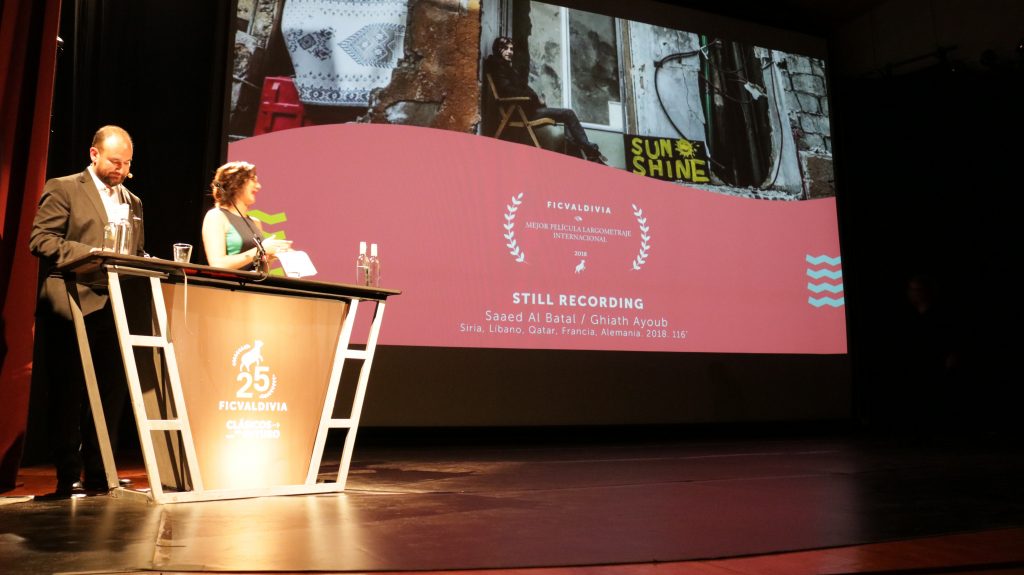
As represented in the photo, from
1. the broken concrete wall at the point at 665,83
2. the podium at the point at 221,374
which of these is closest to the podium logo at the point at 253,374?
the podium at the point at 221,374

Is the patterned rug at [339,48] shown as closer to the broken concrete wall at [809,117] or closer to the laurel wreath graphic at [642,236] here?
the laurel wreath graphic at [642,236]

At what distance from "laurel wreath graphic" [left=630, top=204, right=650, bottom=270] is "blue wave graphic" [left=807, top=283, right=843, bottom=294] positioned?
4.68 feet

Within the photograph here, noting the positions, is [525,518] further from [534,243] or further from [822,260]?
[822,260]

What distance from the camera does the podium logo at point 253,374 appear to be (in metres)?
2.38

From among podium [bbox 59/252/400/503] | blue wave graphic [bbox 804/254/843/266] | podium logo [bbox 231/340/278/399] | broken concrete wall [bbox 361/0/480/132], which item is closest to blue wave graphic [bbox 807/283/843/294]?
blue wave graphic [bbox 804/254/843/266]

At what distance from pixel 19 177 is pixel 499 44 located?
290cm

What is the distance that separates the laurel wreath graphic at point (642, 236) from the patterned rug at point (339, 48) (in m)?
1.78

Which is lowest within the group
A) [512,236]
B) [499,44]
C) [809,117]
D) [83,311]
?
[83,311]

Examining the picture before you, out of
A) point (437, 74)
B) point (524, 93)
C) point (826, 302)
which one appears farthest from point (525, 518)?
point (826, 302)

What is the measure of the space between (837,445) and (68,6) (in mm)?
4873

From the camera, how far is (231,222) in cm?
268

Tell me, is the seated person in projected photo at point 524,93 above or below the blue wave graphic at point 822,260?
above

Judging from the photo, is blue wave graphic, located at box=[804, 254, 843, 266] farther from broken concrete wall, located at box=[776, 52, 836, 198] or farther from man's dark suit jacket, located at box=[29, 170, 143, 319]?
man's dark suit jacket, located at box=[29, 170, 143, 319]

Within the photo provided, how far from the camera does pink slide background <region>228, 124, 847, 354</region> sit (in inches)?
169
